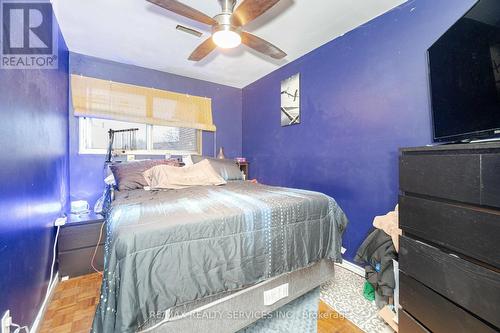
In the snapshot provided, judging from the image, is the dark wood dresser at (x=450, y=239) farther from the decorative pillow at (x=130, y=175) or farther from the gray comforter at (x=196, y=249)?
the decorative pillow at (x=130, y=175)

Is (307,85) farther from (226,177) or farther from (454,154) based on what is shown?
(454,154)

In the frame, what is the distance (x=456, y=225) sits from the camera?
0.97m

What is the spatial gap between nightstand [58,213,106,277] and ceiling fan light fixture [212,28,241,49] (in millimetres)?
2065

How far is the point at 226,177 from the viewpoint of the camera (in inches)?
114

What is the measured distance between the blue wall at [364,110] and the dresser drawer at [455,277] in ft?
2.87

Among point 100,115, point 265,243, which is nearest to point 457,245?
point 265,243

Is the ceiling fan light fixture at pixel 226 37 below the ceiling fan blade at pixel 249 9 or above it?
below

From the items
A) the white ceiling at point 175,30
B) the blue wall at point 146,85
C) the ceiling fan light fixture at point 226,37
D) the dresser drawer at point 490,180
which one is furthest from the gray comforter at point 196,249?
the blue wall at point 146,85

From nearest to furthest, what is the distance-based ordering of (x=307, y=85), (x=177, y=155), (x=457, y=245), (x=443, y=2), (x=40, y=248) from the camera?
(x=457, y=245)
(x=40, y=248)
(x=443, y=2)
(x=307, y=85)
(x=177, y=155)

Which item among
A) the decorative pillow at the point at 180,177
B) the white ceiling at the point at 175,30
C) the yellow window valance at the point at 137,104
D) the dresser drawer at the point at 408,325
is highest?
the white ceiling at the point at 175,30

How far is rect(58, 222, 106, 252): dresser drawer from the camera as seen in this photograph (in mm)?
1967

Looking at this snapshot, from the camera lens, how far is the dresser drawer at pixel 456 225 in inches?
33.3

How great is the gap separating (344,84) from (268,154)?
5.02ft

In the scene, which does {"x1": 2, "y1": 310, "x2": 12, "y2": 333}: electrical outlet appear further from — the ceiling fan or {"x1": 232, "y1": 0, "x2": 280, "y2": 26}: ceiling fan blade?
{"x1": 232, "y1": 0, "x2": 280, "y2": 26}: ceiling fan blade
